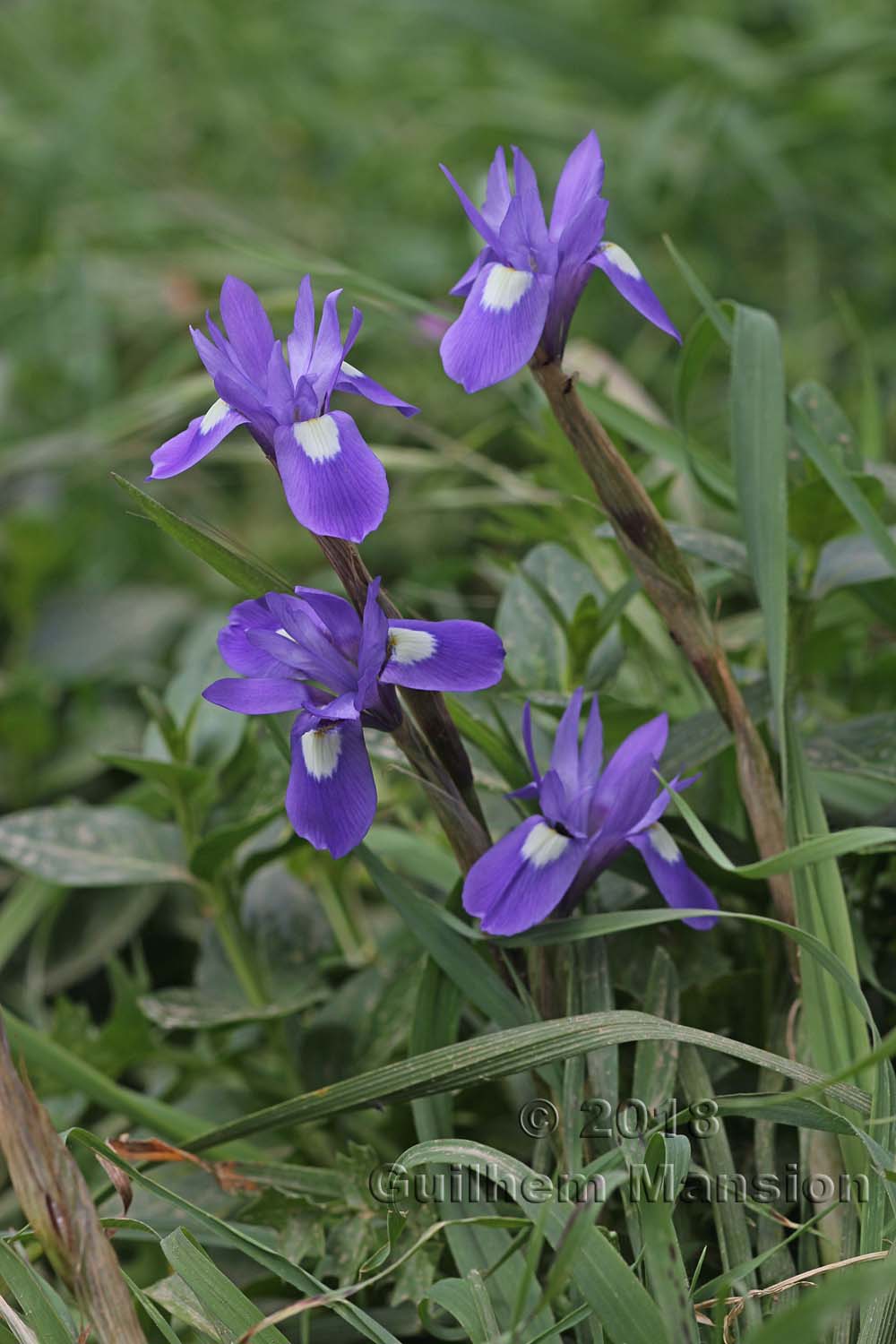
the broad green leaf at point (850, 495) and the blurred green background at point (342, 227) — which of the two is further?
the blurred green background at point (342, 227)

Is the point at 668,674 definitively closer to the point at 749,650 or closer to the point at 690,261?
the point at 749,650

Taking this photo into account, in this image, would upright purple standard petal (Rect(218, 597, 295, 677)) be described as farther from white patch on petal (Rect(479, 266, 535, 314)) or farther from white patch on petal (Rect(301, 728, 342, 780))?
white patch on petal (Rect(479, 266, 535, 314))

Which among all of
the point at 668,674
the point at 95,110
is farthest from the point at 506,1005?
the point at 95,110

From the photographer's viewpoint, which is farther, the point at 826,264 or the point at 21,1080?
the point at 826,264

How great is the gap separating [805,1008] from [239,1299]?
32 cm

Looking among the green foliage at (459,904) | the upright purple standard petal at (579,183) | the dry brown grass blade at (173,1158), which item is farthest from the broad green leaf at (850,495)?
the dry brown grass blade at (173,1158)

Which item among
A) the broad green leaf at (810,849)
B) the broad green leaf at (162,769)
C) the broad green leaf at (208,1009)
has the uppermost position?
the broad green leaf at (810,849)

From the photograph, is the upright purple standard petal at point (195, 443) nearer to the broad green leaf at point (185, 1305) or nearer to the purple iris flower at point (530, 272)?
the purple iris flower at point (530, 272)

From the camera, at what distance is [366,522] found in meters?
0.57

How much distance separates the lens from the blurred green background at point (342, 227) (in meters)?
1.53

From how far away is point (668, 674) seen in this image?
3.36ft

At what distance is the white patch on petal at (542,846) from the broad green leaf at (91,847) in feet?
1.09

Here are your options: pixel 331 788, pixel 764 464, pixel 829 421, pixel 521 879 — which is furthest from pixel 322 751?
pixel 829 421

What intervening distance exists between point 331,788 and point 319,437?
0.16 metres
